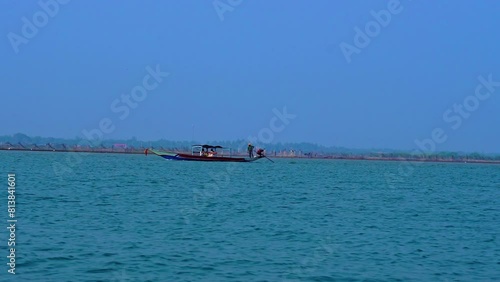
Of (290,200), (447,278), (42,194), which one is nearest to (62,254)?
(447,278)

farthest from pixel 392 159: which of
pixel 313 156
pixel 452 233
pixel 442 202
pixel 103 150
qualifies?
pixel 452 233

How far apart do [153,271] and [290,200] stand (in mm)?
19294

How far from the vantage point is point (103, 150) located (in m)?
182

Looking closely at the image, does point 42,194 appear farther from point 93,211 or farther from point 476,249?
point 476,249

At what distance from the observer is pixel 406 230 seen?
24.0 meters

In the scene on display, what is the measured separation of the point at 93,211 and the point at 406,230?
34.7 feet

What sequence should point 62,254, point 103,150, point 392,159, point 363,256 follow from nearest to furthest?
point 62,254 < point 363,256 < point 103,150 < point 392,159

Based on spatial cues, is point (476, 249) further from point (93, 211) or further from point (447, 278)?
point (93, 211)

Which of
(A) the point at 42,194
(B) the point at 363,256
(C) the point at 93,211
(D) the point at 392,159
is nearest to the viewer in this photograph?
(B) the point at 363,256

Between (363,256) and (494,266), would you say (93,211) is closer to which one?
(363,256)

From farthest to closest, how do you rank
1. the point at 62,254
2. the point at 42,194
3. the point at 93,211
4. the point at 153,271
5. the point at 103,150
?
1. the point at 103,150
2. the point at 42,194
3. the point at 93,211
4. the point at 62,254
5. the point at 153,271

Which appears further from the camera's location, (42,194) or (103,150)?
(103,150)

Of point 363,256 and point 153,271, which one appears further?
point 363,256

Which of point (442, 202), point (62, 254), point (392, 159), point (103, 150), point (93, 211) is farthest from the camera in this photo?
point (392, 159)
